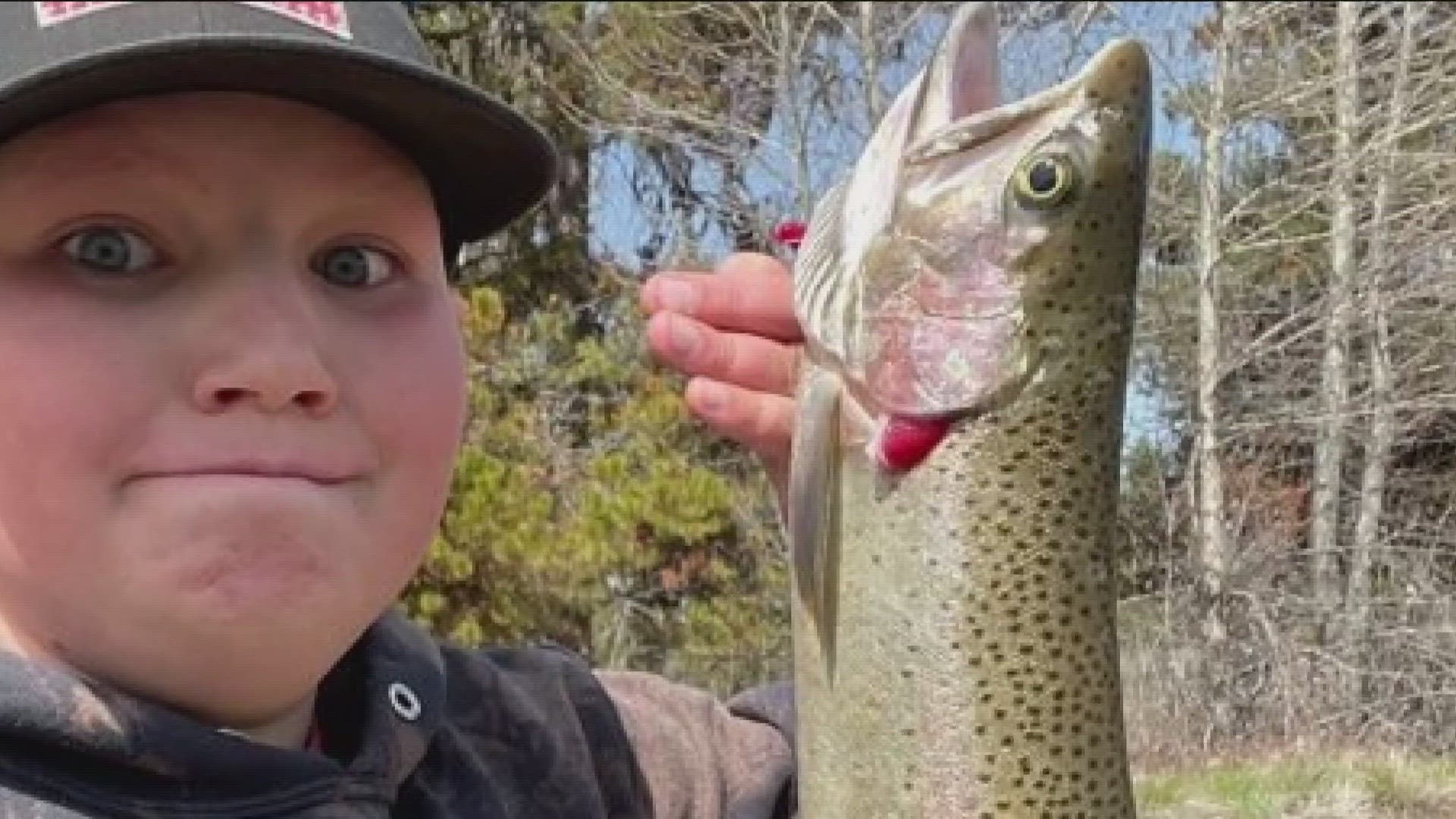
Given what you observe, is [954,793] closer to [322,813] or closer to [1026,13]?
[322,813]

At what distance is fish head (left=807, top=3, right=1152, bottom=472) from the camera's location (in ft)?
6.25

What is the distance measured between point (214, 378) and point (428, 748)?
58 centimetres

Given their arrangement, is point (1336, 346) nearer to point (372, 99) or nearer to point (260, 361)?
point (372, 99)

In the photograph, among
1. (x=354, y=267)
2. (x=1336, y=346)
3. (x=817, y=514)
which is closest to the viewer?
(x=354, y=267)

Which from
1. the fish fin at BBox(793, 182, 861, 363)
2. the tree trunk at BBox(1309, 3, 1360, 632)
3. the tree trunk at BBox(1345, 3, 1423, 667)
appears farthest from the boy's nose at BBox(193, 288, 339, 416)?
the tree trunk at BBox(1309, 3, 1360, 632)

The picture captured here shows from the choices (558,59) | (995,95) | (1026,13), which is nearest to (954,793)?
(995,95)

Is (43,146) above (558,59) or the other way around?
the other way around

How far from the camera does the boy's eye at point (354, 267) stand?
1447mm

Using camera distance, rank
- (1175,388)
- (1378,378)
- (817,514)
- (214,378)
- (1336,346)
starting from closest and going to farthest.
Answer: (214,378) → (817,514) → (1378,378) → (1336,346) → (1175,388)

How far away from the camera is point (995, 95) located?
196cm

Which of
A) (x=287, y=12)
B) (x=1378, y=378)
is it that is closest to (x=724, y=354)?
(x=287, y=12)

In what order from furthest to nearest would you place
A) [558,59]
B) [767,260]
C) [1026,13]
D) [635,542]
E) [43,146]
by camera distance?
[558,59]
[635,542]
[1026,13]
[767,260]
[43,146]

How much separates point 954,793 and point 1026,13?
36.2ft

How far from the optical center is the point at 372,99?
149cm
